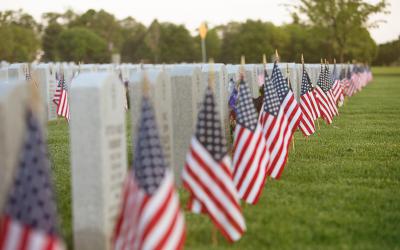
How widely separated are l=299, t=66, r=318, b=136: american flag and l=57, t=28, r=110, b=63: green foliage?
286 ft

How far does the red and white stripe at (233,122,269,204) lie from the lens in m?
8.78

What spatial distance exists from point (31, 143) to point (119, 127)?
2093 millimetres

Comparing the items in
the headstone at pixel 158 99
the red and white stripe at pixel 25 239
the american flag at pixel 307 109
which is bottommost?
the american flag at pixel 307 109

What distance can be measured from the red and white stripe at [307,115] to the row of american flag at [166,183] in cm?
428

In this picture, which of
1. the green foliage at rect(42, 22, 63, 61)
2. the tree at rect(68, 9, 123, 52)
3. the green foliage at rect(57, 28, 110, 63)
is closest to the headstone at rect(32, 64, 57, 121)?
the green foliage at rect(42, 22, 63, 61)

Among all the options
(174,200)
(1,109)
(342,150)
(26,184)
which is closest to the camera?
(26,184)

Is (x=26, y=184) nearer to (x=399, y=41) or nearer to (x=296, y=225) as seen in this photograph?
(x=296, y=225)

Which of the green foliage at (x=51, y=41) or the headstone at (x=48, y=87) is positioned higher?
the green foliage at (x=51, y=41)

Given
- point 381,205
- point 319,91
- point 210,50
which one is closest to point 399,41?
point 210,50

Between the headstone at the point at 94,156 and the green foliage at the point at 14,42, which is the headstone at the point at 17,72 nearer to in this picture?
the headstone at the point at 94,156

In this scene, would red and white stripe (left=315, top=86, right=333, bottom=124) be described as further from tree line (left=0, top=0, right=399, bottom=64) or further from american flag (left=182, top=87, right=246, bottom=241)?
tree line (left=0, top=0, right=399, bottom=64)

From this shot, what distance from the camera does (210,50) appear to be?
118m

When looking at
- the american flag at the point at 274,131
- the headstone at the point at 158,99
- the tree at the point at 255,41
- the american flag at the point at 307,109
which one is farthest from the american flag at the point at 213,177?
the tree at the point at 255,41

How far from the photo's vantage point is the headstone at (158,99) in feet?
28.3
